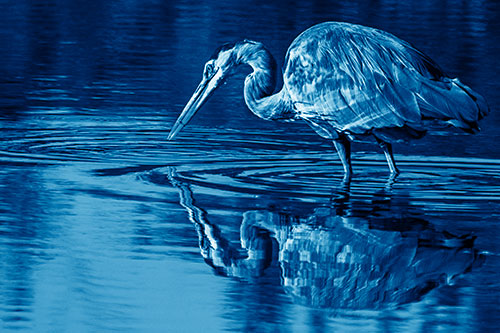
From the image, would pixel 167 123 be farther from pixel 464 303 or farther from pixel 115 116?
pixel 464 303

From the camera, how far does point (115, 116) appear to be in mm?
13508

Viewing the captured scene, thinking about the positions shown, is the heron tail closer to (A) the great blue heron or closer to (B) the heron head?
(A) the great blue heron

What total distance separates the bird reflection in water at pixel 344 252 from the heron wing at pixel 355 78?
3.12ft

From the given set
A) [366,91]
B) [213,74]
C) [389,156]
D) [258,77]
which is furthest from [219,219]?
[213,74]

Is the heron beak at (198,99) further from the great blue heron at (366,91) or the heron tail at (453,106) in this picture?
the heron tail at (453,106)

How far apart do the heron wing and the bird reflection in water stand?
0.95 m

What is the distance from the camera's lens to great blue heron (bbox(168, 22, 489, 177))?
9664mm

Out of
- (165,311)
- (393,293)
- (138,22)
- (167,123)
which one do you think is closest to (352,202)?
(393,293)

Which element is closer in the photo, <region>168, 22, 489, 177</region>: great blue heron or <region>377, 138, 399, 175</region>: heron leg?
<region>168, 22, 489, 177</region>: great blue heron

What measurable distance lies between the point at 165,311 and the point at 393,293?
1181mm

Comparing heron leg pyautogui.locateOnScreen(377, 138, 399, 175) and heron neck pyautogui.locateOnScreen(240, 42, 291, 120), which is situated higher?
heron neck pyautogui.locateOnScreen(240, 42, 291, 120)

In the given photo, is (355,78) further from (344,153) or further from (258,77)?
(258,77)

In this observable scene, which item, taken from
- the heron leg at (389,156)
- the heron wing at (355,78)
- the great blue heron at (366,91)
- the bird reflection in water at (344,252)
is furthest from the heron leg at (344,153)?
the bird reflection in water at (344,252)

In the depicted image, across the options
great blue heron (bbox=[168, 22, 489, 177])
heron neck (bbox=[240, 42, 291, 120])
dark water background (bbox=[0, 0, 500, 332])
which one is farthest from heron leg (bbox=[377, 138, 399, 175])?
heron neck (bbox=[240, 42, 291, 120])
